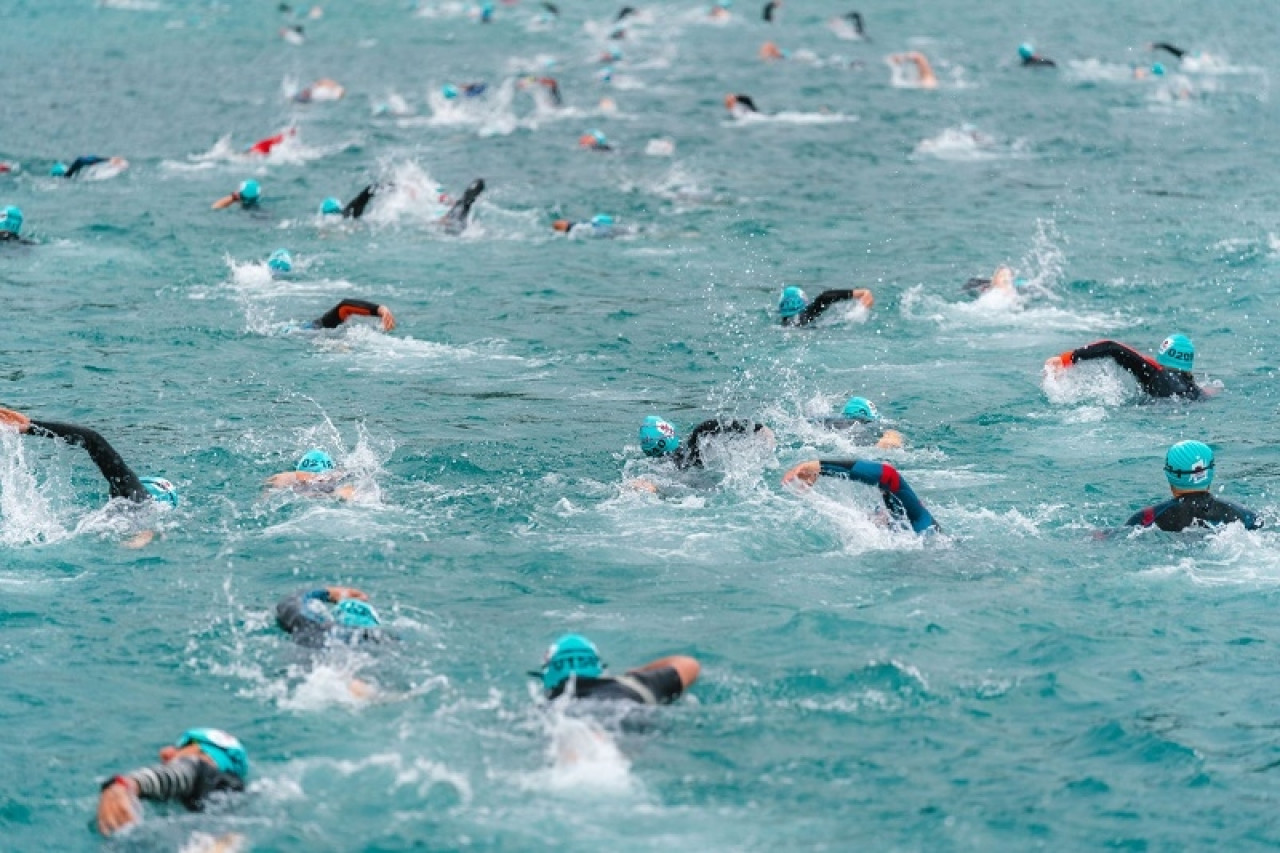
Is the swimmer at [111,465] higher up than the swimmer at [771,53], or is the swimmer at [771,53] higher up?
the swimmer at [771,53]

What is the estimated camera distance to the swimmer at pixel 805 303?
74.9ft

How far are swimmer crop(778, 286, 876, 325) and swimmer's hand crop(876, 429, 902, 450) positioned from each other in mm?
4920

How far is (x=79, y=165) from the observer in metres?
34.2

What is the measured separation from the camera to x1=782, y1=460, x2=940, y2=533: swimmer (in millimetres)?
13906

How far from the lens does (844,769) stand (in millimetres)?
10797

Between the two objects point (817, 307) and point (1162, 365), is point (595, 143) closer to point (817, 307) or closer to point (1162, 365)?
point (817, 307)

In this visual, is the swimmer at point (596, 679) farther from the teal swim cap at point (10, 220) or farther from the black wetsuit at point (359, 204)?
the teal swim cap at point (10, 220)

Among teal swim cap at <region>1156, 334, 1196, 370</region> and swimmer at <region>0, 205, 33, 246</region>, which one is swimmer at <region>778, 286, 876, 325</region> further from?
swimmer at <region>0, 205, 33, 246</region>

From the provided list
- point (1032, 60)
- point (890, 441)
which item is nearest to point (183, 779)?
point (890, 441)

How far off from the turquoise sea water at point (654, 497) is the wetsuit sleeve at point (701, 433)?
0.76 feet

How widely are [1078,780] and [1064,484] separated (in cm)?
649

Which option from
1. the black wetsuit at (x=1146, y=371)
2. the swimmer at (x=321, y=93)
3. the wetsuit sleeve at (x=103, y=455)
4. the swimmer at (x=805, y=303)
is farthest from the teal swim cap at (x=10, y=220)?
the black wetsuit at (x=1146, y=371)

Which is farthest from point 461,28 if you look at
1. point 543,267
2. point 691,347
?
point 691,347

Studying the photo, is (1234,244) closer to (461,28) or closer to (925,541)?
(925,541)
